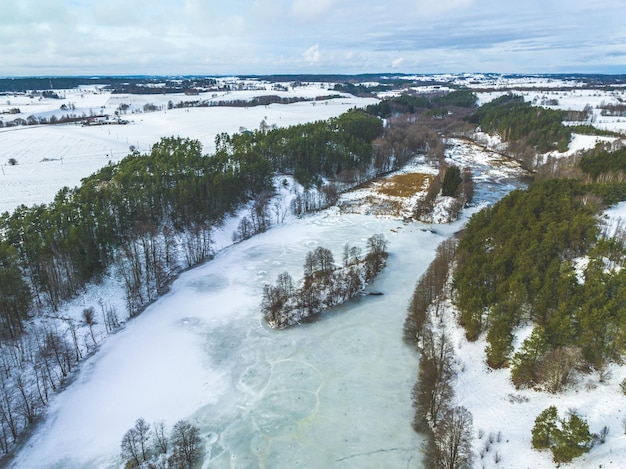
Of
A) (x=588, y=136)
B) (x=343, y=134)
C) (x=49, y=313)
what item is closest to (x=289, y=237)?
(x=49, y=313)

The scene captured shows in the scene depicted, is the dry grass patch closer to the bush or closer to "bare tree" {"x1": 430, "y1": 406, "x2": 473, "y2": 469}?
"bare tree" {"x1": 430, "y1": 406, "x2": 473, "y2": 469}

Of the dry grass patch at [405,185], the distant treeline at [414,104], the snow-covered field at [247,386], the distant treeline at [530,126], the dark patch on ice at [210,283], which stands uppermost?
the distant treeline at [414,104]

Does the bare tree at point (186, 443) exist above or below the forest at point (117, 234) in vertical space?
below

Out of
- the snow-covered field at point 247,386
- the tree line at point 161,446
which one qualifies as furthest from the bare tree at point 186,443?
the snow-covered field at point 247,386

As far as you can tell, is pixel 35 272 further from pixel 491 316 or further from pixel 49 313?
pixel 491 316

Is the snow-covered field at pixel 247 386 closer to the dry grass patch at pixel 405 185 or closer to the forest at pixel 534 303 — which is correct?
the forest at pixel 534 303
